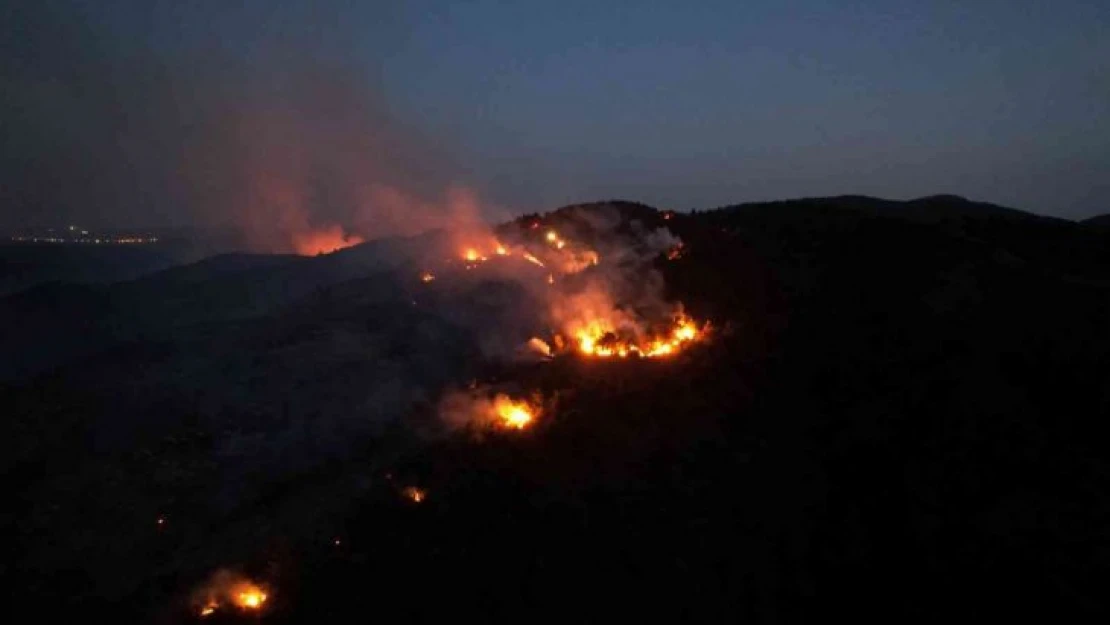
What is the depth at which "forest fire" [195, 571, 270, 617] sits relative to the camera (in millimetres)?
12312

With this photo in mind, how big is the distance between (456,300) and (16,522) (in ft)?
45.5

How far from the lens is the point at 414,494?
14.5 meters

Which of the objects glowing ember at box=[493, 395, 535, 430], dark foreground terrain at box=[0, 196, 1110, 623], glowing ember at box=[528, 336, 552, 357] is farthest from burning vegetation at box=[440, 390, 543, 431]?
glowing ember at box=[528, 336, 552, 357]

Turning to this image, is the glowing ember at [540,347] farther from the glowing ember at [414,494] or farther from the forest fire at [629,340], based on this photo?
the glowing ember at [414,494]

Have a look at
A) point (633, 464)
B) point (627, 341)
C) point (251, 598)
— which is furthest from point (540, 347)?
point (251, 598)

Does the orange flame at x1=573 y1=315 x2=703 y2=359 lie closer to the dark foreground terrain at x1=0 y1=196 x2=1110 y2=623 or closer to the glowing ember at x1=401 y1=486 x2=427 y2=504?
the dark foreground terrain at x1=0 y1=196 x2=1110 y2=623

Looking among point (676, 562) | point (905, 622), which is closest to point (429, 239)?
point (676, 562)

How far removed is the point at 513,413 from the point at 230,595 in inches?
289

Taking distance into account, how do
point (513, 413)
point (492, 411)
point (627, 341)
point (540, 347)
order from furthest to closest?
1. point (540, 347)
2. point (627, 341)
3. point (492, 411)
4. point (513, 413)

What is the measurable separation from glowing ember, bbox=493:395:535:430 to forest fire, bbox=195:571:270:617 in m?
6.49

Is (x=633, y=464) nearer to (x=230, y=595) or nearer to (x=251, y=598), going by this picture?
(x=251, y=598)

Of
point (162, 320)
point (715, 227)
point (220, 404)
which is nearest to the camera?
point (220, 404)

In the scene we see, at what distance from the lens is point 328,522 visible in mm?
13930

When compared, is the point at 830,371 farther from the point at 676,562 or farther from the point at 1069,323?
the point at 676,562
